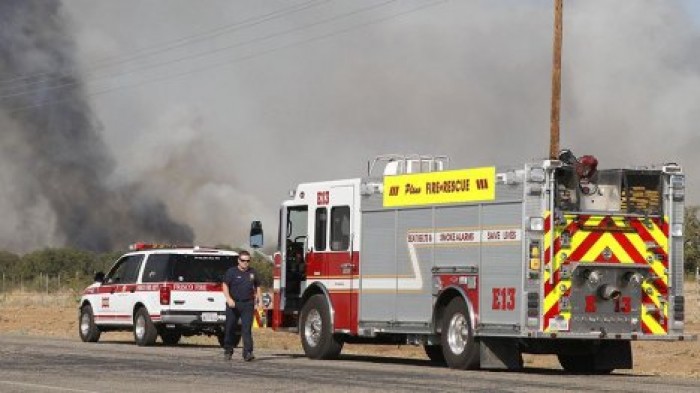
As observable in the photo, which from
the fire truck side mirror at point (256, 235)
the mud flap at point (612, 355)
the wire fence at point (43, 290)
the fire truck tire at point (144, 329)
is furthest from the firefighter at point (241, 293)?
the wire fence at point (43, 290)

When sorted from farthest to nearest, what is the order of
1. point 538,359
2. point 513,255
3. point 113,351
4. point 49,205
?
1. point 49,205
2. point 538,359
3. point 113,351
4. point 513,255

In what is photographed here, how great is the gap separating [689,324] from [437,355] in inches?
688

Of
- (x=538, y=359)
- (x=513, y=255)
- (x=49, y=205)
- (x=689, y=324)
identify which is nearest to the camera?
(x=513, y=255)

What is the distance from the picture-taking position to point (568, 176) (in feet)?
69.1

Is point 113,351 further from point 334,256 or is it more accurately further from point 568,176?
point 568,176

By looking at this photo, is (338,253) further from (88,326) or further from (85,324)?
(85,324)

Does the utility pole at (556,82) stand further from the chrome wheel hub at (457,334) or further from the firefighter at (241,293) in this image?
the chrome wheel hub at (457,334)

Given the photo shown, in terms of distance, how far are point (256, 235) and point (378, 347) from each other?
8.00 m

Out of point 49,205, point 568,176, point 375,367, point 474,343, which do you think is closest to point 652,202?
point 568,176

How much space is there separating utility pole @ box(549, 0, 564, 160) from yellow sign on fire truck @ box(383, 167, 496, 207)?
1129cm

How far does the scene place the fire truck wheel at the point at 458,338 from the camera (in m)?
21.7

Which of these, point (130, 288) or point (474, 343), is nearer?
point (474, 343)

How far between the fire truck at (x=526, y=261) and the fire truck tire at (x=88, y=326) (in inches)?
385

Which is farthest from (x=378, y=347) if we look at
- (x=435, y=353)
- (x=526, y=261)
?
(x=526, y=261)
